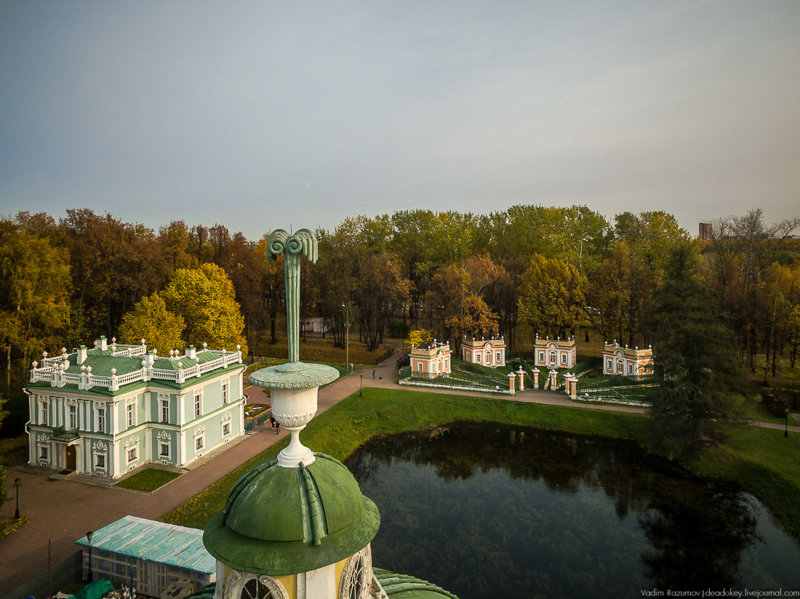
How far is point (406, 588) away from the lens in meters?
5.34

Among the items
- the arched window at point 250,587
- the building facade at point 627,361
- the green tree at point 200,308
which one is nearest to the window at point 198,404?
the green tree at point 200,308

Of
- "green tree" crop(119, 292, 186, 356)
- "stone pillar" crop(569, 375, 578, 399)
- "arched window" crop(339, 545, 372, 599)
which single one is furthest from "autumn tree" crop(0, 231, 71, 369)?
"stone pillar" crop(569, 375, 578, 399)

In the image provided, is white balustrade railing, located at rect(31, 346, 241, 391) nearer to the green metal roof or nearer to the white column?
the white column

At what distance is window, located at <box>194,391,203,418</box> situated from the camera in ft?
72.4

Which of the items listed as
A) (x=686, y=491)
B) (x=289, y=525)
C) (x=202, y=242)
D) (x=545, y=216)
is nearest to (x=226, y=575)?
(x=289, y=525)

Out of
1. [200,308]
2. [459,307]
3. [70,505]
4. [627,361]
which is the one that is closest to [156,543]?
[70,505]

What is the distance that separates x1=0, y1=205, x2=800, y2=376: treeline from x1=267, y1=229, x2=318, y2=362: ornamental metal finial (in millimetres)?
25229

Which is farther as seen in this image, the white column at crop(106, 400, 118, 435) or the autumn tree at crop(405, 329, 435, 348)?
the autumn tree at crop(405, 329, 435, 348)

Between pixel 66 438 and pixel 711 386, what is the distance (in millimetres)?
28802

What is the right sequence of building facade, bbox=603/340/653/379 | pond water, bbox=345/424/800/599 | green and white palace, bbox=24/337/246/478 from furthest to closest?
1. building facade, bbox=603/340/653/379
2. green and white palace, bbox=24/337/246/478
3. pond water, bbox=345/424/800/599

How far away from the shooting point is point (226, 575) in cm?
402

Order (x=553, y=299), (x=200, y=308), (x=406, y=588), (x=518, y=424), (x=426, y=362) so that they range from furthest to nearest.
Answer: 1. (x=553, y=299)
2. (x=426, y=362)
3. (x=200, y=308)
4. (x=518, y=424)
5. (x=406, y=588)

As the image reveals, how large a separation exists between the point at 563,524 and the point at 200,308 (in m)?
26.5

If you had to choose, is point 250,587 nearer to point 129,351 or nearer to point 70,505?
point 70,505
